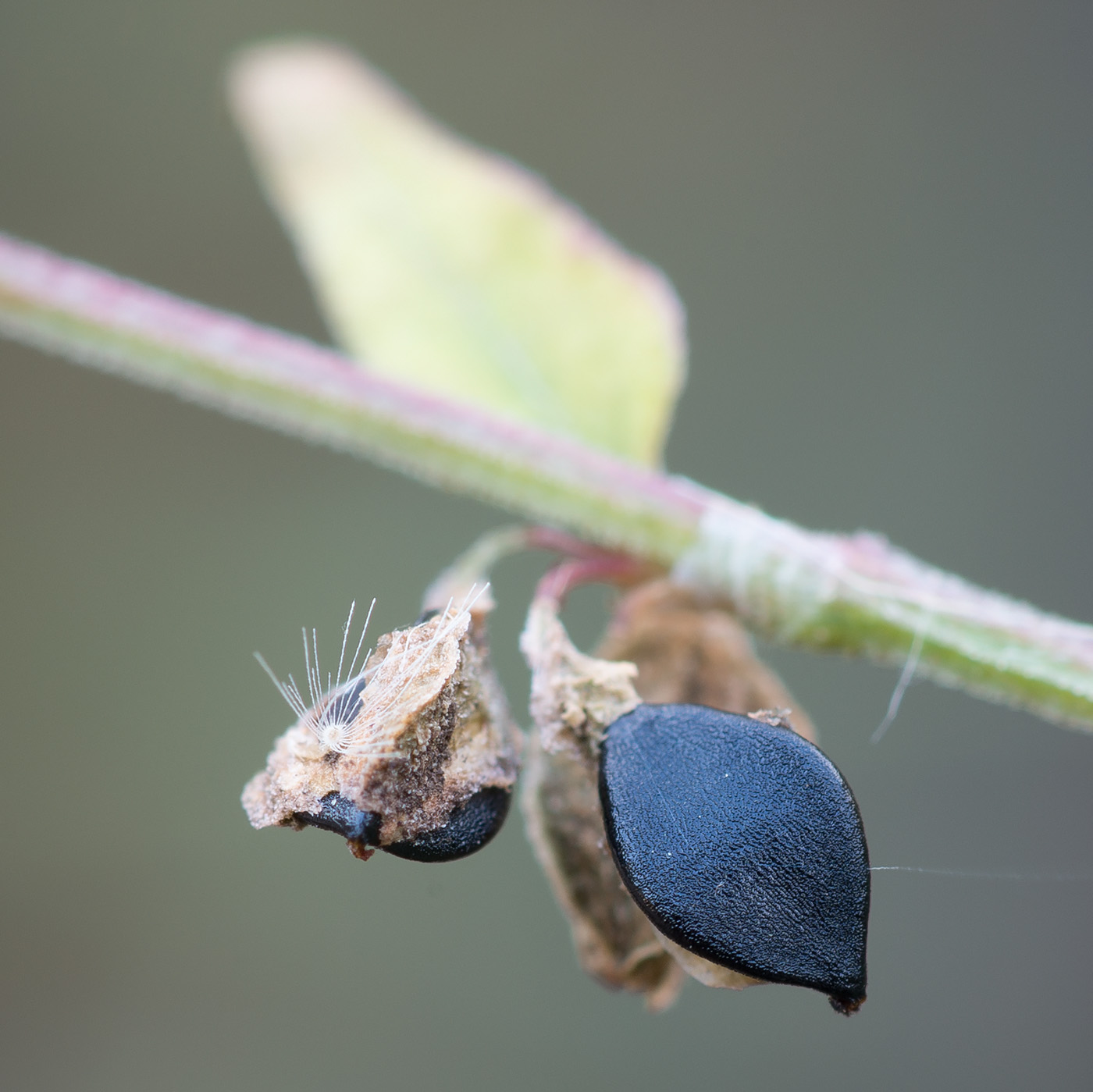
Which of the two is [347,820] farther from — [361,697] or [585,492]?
[585,492]

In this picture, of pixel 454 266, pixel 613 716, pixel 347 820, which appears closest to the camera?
pixel 347 820

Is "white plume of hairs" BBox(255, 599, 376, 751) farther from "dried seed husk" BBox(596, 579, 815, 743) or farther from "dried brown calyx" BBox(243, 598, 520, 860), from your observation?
"dried seed husk" BBox(596, 579, 815, 743)

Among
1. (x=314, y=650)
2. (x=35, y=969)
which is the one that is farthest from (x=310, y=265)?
(x=35, y=969)

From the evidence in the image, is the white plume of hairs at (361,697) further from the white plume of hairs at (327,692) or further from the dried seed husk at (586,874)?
the dried seed husk at (586,874)

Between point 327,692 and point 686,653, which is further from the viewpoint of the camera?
point 686,653

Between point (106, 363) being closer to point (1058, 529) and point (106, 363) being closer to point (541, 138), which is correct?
point (541, 138)

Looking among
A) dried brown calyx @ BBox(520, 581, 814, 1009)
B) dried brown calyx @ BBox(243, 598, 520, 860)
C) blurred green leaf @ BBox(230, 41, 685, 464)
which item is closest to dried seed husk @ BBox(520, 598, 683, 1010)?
dried brown calyx @ BBox(520, 581, 814, 1009)

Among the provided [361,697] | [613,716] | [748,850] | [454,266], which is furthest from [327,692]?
[454,266]

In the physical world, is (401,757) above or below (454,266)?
below
